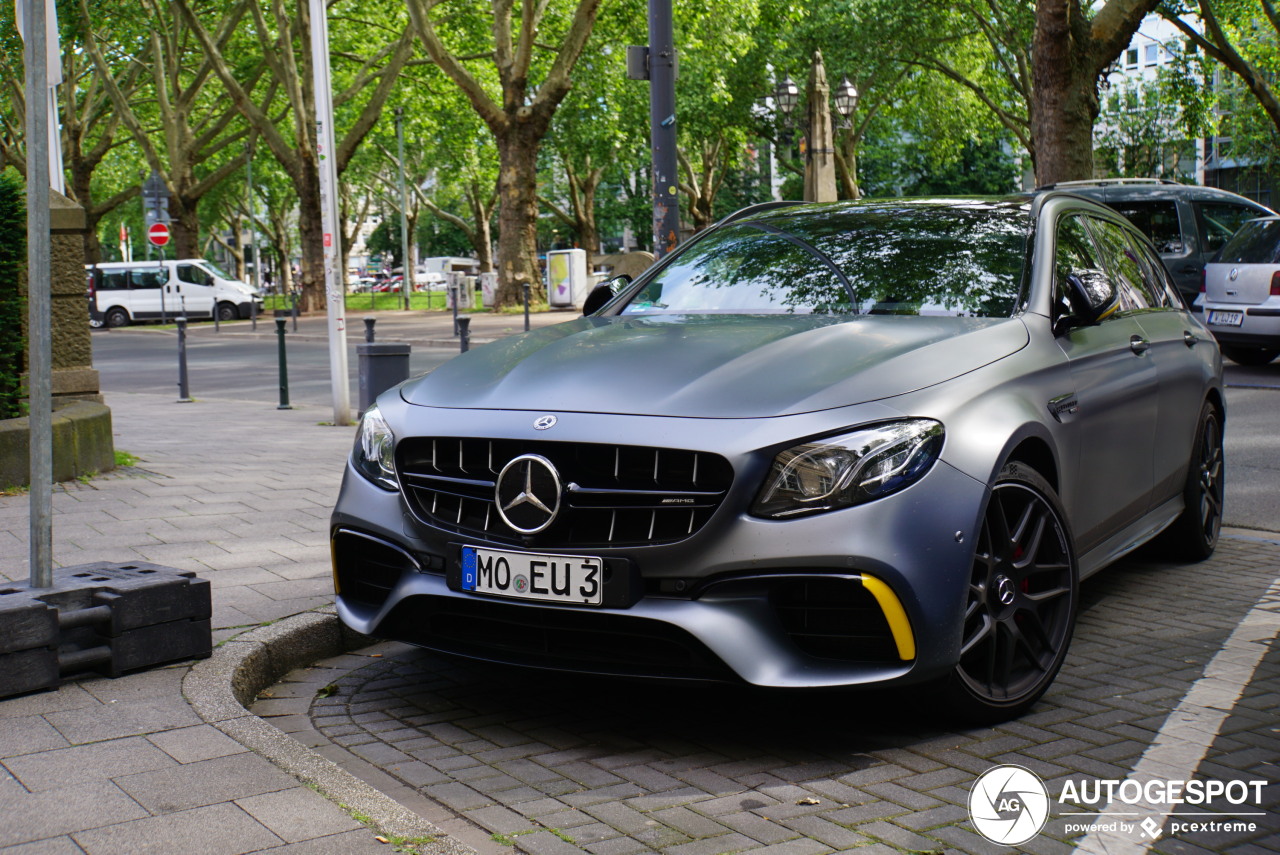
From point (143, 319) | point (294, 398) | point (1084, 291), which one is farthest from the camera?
point (143, 319)

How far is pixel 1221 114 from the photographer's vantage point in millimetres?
57906

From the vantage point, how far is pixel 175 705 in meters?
3.83

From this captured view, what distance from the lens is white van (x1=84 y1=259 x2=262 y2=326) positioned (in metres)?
41.8

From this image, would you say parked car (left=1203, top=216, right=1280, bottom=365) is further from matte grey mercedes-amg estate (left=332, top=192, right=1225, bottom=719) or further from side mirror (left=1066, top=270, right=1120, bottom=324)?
side mirror (left=1066, top=270, right=1120, bottom=324)

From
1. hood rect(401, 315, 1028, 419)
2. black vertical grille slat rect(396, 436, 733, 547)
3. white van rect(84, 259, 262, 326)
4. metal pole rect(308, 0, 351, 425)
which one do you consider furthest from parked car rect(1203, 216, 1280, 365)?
white van rect(84, 259, 262, 326)

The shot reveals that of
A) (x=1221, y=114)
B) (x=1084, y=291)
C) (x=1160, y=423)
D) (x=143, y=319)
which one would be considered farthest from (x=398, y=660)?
(x=1221, y=114)

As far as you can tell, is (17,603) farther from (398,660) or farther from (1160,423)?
(1160,423)

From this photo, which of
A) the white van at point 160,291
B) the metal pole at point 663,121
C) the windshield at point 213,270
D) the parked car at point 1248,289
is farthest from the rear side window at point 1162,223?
the windshield at point 213,270

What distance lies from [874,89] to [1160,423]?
4025 centimetres

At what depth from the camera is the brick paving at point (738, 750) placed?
3.14 metres

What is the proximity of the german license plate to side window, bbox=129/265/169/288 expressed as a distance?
41.0 m

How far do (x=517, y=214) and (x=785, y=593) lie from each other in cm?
2907

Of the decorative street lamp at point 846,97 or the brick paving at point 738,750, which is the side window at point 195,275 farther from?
the brick paving at point 738,750

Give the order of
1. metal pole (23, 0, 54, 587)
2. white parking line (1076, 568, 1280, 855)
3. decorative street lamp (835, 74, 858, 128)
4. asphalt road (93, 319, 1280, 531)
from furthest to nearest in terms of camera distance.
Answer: decorative street lamp (835, 74, 858, 128) < asphalt road (93, 319, 1280, 531) < metal pole (23, 0, 54, 587) < white parking line (1076, 568, 1280, 855)
